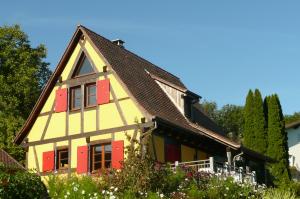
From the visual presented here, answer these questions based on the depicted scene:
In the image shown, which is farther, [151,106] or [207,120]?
[207,120]

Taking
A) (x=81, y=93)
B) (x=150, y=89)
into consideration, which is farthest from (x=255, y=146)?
(x=81, y=93)

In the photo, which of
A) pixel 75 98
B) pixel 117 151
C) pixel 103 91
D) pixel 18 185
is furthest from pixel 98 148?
pixel 18 185

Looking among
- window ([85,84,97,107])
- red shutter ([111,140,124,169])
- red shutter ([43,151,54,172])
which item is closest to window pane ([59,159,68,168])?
red shutter ([43,151,54,172])

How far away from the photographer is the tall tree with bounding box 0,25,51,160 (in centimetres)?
3385

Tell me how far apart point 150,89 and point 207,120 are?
5606mm

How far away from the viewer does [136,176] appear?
1563cm

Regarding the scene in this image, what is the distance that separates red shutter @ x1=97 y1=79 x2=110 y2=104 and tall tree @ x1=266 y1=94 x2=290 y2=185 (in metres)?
12.2

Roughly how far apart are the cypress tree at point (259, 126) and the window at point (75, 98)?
554 inches

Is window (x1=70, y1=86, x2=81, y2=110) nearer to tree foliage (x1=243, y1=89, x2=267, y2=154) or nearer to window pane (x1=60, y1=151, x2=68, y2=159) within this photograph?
window pane (x1=60, y1=151, x2=68, y2=159)

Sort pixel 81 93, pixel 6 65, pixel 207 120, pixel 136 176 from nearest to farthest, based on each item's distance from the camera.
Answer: pixel 136 176 < pixel 81 93 < pixel 207 120 < pixel 6 65

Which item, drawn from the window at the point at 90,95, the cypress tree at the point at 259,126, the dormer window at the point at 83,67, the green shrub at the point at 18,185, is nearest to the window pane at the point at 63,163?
the window at the point at 90,95

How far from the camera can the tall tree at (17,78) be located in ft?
111

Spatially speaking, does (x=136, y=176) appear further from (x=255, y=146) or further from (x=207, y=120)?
(x=255, y=146)

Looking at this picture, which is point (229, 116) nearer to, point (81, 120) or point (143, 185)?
point (81, 120)
